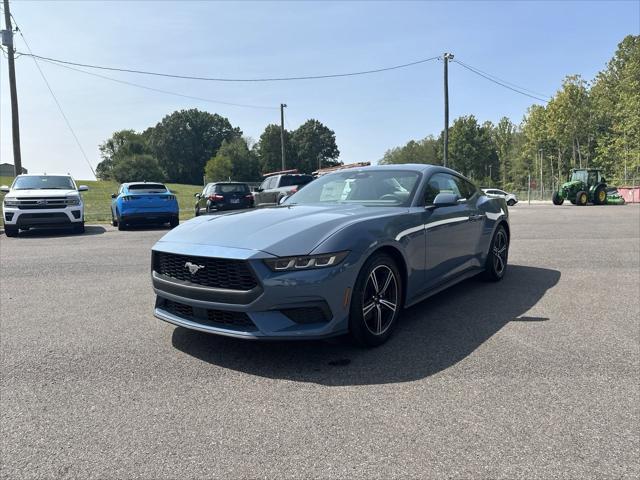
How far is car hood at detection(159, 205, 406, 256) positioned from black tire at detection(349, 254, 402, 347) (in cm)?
39

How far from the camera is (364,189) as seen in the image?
4.75m

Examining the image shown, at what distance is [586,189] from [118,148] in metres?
105

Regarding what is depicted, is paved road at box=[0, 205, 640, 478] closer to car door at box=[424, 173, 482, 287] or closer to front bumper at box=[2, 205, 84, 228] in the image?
car door at box=[424, 173, 482, 287]

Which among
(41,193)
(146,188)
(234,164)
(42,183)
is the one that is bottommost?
(41,193)

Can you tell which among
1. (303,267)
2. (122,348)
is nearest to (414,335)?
(303,267)

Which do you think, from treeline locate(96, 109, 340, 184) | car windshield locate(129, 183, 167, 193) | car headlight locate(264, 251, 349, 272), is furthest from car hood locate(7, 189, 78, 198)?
treeline locate(96, 109, 340, 184)

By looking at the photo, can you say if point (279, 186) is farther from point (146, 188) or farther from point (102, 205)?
point (102, 205)

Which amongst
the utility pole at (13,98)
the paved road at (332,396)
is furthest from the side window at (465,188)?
the utility pole at (13,98)

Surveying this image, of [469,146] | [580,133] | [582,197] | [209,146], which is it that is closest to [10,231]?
[582,197]

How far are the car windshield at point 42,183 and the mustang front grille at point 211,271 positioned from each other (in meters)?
11.6

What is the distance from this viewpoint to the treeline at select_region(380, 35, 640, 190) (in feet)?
171

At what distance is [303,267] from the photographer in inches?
125

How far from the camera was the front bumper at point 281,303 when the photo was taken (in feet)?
10.3

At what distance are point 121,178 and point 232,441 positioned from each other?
87889 mm
